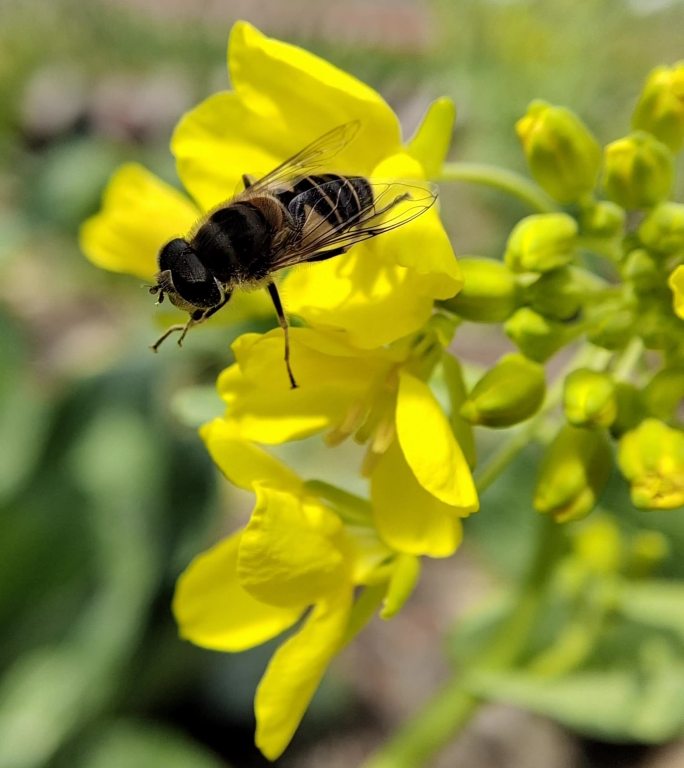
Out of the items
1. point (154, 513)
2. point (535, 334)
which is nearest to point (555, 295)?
point (535, 334)

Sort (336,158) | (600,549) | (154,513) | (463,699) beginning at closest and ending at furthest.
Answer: (336,158)
(463,699)
(600,549)
(154,513)

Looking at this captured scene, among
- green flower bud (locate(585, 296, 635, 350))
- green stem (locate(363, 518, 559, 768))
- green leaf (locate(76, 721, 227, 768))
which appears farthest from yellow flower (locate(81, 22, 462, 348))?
green leaf (locate(76, 721, 227, 768))

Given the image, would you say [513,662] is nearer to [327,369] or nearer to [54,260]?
[327,369]

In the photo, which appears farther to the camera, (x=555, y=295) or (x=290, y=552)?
(x=555, y=295)

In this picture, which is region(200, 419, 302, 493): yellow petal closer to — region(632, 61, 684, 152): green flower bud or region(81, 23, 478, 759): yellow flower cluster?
region(81, 23, 478, 759): yellow flower cluster

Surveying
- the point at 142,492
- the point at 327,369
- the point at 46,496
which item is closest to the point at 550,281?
the point at 327,369

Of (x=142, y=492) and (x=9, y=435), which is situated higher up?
(x=9, y=435)

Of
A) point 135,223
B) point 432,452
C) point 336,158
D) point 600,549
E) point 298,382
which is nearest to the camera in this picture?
point 432,452

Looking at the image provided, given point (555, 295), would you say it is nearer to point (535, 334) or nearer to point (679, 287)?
point (535, 334)
